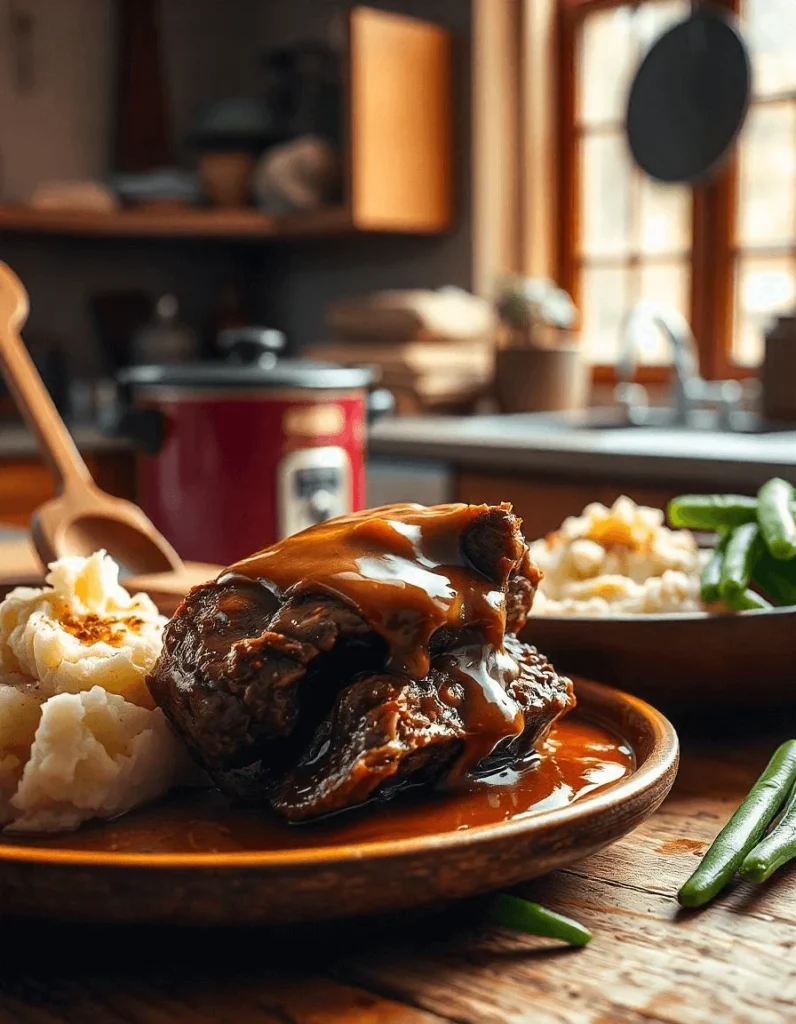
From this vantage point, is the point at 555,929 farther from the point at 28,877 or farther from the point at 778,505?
the point at 778,505

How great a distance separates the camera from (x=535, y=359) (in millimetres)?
3719

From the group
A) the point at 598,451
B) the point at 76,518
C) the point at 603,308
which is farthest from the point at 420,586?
the point at 603,308

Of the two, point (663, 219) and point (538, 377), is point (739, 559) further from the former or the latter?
point (663, 219)

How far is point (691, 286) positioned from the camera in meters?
A: 3.87

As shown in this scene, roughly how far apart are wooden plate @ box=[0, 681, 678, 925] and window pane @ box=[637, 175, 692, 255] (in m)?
3.55

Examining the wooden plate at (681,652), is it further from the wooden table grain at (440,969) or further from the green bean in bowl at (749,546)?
Result: the wooden table grain at (440,969)

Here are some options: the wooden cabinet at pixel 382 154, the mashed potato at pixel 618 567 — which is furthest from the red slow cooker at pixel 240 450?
the wooden cabinet at pixel 382 154

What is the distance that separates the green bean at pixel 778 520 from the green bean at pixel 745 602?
1.8 inches

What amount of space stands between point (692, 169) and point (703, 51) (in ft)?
1.04

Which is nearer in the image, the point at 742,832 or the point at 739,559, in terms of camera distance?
the point at 742,832

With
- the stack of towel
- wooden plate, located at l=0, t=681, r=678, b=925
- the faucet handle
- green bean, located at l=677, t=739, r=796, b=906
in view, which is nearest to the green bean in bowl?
green bean, located at l=677, t=739, r=796, b=906

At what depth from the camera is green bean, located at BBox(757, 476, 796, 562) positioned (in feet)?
3.21

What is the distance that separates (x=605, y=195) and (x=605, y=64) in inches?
16.2

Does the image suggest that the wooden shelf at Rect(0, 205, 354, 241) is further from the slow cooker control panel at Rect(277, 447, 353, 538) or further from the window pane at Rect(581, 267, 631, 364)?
the slow cooker control panel at Rect(277, 447, 353, 538)
